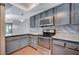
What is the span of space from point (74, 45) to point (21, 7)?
97 centimetres

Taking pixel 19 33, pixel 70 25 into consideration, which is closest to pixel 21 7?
pixel 19 33

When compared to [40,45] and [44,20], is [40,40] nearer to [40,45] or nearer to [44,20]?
[40,45]

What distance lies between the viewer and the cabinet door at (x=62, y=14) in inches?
56.1

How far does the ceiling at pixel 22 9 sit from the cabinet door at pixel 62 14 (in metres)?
0.10

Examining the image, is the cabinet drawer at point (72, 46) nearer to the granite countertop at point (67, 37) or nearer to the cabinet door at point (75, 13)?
the granite countertop at point (67, 37)

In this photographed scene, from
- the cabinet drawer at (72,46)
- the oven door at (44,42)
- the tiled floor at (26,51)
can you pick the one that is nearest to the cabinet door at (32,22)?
the oven door at (44,42)

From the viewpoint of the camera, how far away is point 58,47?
1474mm

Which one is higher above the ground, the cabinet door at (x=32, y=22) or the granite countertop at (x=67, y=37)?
the cabinet door at (x=32, y=22)

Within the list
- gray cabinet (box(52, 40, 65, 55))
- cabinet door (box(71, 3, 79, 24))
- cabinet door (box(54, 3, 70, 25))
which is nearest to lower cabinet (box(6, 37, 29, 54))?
gray cabinet (box(52, 40, 65, 55))

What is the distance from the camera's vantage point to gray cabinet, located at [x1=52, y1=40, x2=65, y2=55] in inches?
56.3

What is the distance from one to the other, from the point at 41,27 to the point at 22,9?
0.41 m

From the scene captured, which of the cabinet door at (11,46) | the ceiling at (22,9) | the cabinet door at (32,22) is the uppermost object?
the ceiling at (22,9)

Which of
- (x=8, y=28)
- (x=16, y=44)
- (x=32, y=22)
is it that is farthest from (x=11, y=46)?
(x=32, y=22)
